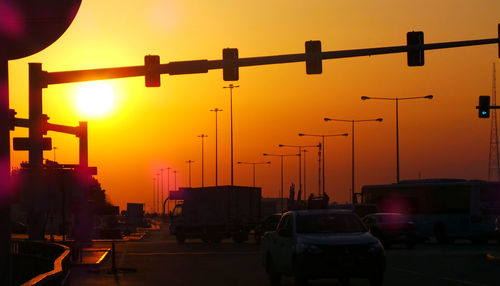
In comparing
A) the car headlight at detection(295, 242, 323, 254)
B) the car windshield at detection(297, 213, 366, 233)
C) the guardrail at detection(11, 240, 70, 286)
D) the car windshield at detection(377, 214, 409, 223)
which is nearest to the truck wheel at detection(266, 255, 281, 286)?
the car windshield at detection(297, 213, 366, 233)

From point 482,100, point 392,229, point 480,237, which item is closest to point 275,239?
point 482,100

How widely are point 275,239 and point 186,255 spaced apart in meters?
17.9

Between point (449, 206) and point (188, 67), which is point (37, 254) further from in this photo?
point (449, 206)

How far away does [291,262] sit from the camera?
71.8 feet

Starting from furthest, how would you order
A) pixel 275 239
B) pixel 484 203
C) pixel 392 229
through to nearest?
pixel 484 203, pixel 392 229, pixel 275 239

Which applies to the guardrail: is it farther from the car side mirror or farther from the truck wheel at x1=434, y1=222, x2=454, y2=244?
the truck wheel at x1=434, y1=222, x2=454, y2=244

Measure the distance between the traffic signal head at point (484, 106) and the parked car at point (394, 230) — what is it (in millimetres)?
7708

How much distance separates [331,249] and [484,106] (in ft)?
71.3

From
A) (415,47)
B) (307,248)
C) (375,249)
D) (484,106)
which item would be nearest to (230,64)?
(415,47)

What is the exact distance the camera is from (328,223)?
22.7 m

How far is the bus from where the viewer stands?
5012 cm

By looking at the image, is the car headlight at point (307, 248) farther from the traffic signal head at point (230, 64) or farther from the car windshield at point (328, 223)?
the traffic signal head at point (230, 64)

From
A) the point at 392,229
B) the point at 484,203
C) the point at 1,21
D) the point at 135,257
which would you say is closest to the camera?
the point at 1,21

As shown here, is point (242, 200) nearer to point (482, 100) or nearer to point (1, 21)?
point (482, 100)
